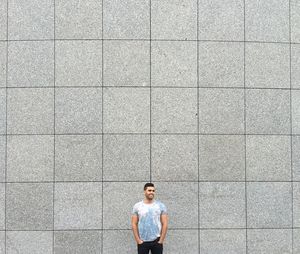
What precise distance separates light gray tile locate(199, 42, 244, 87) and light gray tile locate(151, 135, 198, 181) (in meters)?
1.34

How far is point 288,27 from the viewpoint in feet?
35.6

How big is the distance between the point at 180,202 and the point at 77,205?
83.8 inches

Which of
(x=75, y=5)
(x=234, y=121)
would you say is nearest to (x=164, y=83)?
(x=234, y=121)

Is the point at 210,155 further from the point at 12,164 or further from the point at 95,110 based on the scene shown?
the point at 12,164

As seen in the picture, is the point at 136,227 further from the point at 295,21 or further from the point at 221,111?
the point at 295,21

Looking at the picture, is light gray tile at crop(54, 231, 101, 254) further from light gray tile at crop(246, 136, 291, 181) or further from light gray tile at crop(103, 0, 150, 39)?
light gray tile at crop(103, 0, 150, 39)

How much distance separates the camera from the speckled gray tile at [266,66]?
35.0 feet

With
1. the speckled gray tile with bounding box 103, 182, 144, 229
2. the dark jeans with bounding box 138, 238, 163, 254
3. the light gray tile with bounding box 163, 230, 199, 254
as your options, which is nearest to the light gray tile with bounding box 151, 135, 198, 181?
the speckled gray tile with bounding box 103, 182, 144, 229

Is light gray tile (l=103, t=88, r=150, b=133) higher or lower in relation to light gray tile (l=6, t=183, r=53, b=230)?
higher

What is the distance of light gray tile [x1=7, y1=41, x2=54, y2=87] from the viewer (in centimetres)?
1048

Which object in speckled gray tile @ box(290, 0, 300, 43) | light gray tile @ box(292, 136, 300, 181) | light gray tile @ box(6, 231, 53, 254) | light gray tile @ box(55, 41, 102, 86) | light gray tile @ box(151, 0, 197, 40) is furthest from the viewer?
speckled gray tile @ box(290, 0, 300, 43)

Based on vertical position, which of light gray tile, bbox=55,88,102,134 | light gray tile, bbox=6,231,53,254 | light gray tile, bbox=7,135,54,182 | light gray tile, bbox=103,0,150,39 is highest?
light gray tile, bbox=103,0,150,39

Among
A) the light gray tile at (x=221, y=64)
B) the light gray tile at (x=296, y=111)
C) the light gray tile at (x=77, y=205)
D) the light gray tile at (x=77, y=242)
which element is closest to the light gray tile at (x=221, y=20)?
the light gray tile at (x=221, y=64)

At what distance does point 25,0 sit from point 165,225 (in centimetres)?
554
